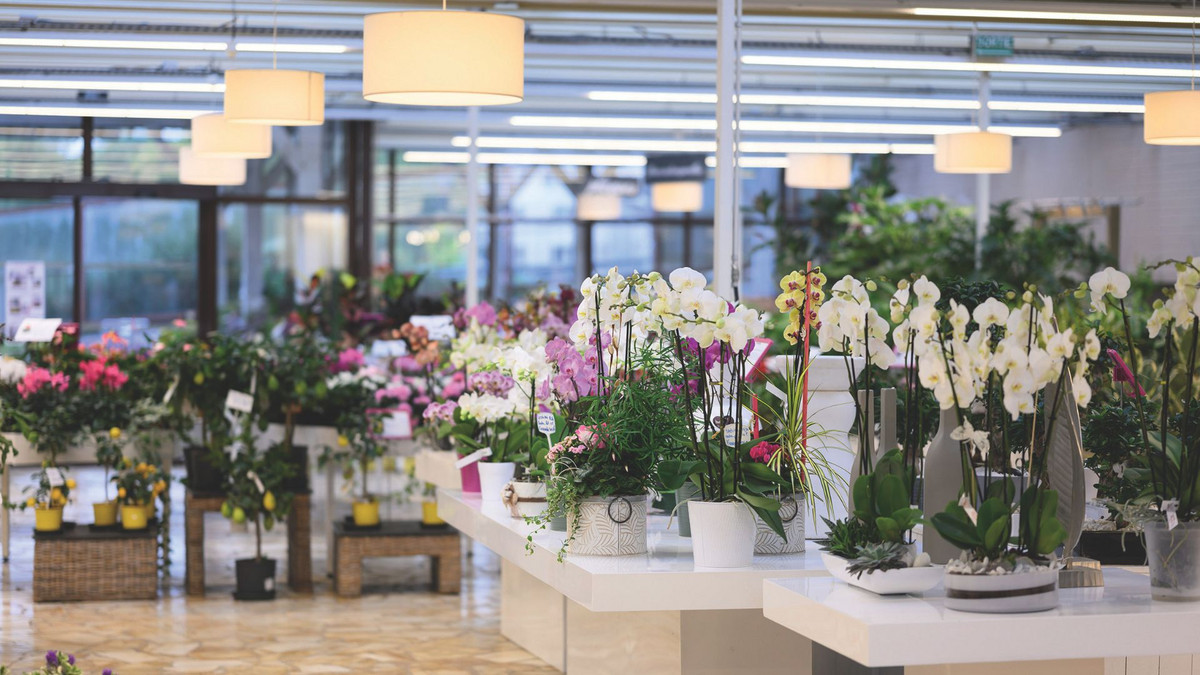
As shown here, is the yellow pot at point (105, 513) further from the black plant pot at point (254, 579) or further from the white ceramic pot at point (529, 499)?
the white ceramic pot at point (529, 499)

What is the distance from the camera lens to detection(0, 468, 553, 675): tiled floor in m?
5.92

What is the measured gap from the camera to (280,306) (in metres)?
14.8

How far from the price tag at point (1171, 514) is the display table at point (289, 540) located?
5.42 m

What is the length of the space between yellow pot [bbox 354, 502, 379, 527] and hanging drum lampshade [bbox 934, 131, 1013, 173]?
165 inches

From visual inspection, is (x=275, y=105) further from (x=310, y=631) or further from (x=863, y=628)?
(x=863, y=628)

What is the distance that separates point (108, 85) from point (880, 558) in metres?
7.79

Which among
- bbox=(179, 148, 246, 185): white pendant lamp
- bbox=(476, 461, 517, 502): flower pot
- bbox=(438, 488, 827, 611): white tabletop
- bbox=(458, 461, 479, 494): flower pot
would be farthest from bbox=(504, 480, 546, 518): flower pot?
bbox=(179, 148, 246, 185): white pendant lamp

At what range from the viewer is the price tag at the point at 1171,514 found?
301 centimetres

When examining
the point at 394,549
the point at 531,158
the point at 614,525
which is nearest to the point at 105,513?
the point at 394,549

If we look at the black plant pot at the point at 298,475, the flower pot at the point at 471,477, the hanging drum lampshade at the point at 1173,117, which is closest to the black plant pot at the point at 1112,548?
the flower pot at the point at 471,477

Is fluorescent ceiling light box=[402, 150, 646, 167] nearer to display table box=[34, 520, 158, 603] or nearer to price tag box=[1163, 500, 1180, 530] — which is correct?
display table box=[34, 520, 158, 603]

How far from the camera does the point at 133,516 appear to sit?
289 inches

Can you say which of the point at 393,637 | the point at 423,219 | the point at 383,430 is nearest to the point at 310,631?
the point at 393,637

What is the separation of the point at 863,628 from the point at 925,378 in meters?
0.55
